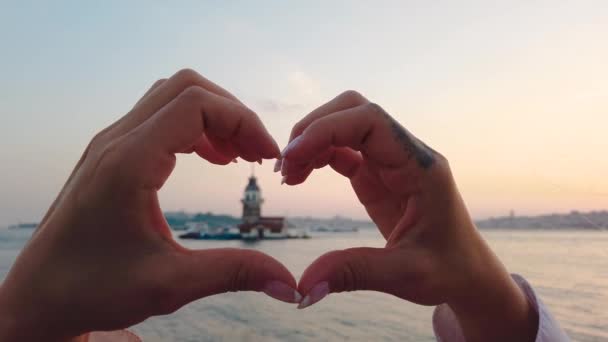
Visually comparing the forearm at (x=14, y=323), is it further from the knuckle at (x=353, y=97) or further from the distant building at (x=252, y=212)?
the distant building at (x=252, y=212)

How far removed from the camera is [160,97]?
1.48 meters

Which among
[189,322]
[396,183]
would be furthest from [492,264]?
[189,322]

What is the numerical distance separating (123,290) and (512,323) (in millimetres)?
1244

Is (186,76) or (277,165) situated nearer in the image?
(186,76)

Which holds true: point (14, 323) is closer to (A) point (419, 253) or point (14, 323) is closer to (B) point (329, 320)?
(A) point (419, 253)

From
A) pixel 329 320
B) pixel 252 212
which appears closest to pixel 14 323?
pixel 329 320

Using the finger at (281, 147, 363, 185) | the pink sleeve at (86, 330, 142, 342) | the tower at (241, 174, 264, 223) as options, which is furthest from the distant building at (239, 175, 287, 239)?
the pink sleeve at (86, 330, 142, 342)

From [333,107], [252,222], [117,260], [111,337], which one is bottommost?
[252,222]

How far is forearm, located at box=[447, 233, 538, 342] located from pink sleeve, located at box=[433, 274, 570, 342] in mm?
34

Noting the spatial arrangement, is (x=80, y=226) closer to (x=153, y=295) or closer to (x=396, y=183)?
(x=153, y=295)

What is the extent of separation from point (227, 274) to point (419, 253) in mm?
570

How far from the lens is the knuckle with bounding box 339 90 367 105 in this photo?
177 cm

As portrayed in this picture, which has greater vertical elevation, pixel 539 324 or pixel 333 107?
pixel 333 107

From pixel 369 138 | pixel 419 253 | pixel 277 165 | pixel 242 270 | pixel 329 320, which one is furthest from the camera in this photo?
pixel 329 320
